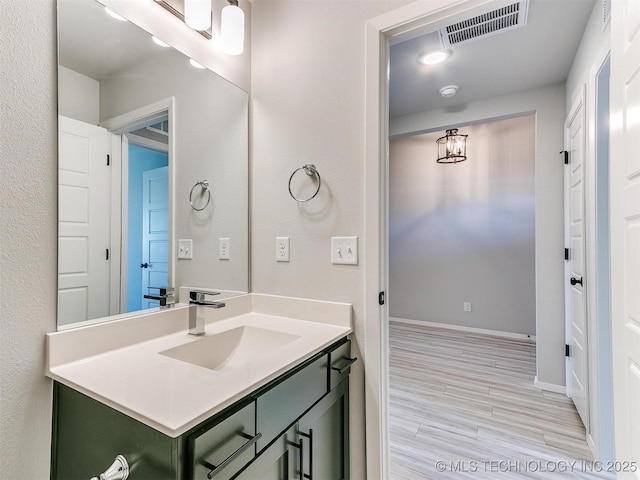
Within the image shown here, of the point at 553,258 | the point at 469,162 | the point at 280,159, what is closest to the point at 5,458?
the point at 280,159

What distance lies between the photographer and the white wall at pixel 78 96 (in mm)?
983

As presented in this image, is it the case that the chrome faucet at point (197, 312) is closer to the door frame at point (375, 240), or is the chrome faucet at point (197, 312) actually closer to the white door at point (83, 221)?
the white door at point (83, 221)

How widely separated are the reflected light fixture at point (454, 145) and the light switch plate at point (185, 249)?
3132 mm

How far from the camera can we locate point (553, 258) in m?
2.49

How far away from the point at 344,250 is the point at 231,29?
108 centimetres

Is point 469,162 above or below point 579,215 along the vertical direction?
above

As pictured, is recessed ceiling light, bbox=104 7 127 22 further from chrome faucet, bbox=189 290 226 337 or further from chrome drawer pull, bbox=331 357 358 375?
chrome drawer pull, bbox=331 357 358 375

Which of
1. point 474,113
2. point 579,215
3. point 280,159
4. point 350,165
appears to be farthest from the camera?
point 474,113

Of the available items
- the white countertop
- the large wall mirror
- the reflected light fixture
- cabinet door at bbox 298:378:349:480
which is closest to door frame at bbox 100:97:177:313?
the large wall mirror

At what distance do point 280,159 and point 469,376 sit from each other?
2.45 m

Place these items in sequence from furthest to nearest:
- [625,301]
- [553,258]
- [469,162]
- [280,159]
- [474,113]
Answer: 1. [469,162]
2. [474,113]
3. [553,258]
4. [280,159]
5. [625,301]

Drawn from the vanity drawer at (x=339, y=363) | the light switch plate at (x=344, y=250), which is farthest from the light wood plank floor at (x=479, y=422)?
the light switch plate at (x=344, y=250)

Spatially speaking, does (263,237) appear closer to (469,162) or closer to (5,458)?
(5,458)

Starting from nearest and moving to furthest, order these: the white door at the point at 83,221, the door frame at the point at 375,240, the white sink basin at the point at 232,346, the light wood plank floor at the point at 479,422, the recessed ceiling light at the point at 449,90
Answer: the white door at the point at 83,221, the white sink basin at the point at 232,346, the door frame at the point at 375,240, the light wood plank floor at the point at 479,422, the recessed ceiling light at the point at 449,90
